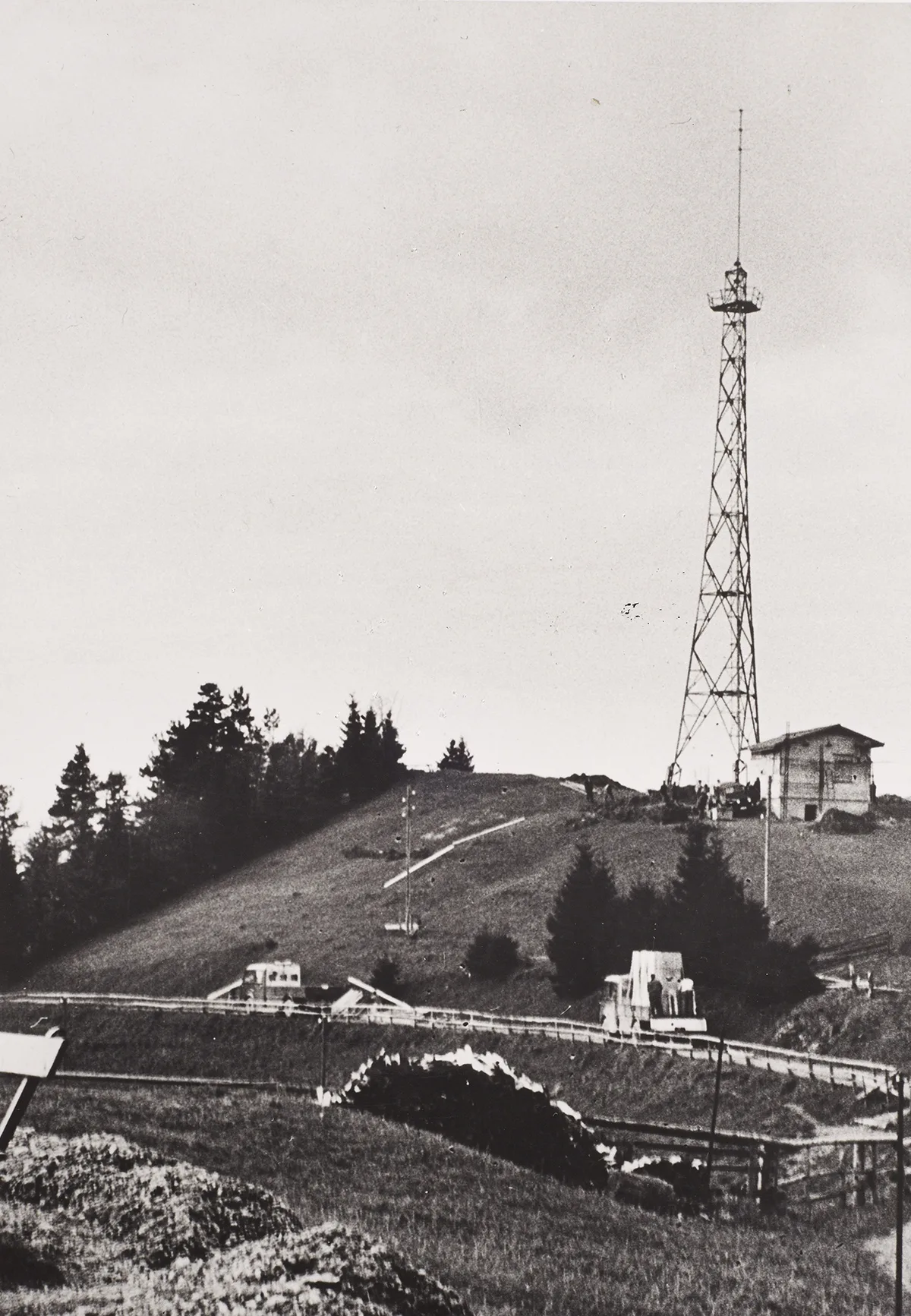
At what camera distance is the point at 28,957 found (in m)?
67.9

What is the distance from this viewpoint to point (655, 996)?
40781 mm

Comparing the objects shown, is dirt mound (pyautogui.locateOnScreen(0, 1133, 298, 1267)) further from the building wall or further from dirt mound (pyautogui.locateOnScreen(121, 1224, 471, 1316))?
the building wall

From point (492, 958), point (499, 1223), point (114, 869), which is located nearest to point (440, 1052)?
point (492, 958)

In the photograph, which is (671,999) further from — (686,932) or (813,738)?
(813,738)

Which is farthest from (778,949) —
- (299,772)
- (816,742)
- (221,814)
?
(299,772)

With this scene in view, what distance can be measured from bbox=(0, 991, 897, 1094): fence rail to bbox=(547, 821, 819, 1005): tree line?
3.95 metres

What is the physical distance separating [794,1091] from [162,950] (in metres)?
40.7

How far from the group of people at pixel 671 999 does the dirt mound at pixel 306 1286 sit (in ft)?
110

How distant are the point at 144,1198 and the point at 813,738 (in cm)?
5869

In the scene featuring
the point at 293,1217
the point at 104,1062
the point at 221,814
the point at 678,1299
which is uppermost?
the point at 221,814

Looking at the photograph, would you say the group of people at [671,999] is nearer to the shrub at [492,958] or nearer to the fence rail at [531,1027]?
the fence rail at [531,1027]

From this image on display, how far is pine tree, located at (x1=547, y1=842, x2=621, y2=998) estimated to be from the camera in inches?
1895

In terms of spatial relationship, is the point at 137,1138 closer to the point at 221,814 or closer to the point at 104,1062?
the point at 104,1062

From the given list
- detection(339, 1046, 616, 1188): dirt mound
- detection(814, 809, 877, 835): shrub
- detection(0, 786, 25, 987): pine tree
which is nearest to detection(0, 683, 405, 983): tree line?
detection(0, 786, 25, 987): pine tree
